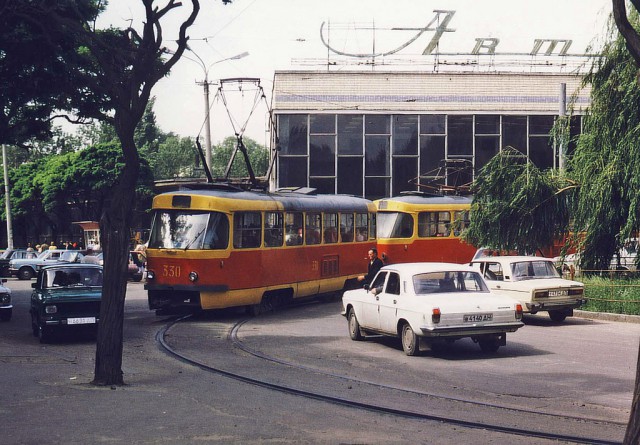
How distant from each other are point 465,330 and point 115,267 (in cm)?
577

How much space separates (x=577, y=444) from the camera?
28.5 feet

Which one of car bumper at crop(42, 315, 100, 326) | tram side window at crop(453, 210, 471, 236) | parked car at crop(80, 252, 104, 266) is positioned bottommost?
car bumper at crop(42, 315, 100, 326)

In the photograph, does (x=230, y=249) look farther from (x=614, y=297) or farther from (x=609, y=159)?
(x=609, y=159)

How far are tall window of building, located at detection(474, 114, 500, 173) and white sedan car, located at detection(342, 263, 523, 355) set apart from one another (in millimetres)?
29568

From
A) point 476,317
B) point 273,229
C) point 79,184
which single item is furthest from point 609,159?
point 79,184

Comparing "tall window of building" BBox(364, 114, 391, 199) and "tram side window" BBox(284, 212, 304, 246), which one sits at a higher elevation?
"tall window of building" BBox(364, 114, 391, 199)

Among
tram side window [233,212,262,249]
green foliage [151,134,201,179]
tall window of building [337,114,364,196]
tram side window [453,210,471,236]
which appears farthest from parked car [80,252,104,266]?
green foliage [151,134,201,179]

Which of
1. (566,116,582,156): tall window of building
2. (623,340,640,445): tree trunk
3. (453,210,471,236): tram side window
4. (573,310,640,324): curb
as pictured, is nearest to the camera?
(623,340,640,445): tree trunk

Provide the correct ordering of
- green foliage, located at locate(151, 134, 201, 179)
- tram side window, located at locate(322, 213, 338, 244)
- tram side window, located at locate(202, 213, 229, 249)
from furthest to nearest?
green foliage, located at locate(151, 134, 201, 179)
tram side window, located at locate(322, 213, 338, 244)
tram side window, located at locate(202, 213, 229, 249)

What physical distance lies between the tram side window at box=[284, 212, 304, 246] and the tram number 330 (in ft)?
13.7

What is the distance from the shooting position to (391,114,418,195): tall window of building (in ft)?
149

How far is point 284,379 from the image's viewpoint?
12.9 m

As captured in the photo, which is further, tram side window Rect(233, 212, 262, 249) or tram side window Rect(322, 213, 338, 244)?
tram side window Rect(322, 213, 338, 244)

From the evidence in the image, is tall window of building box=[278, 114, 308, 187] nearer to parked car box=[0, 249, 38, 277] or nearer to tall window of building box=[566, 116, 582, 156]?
parked car box=[0, 249, 38, 277]
